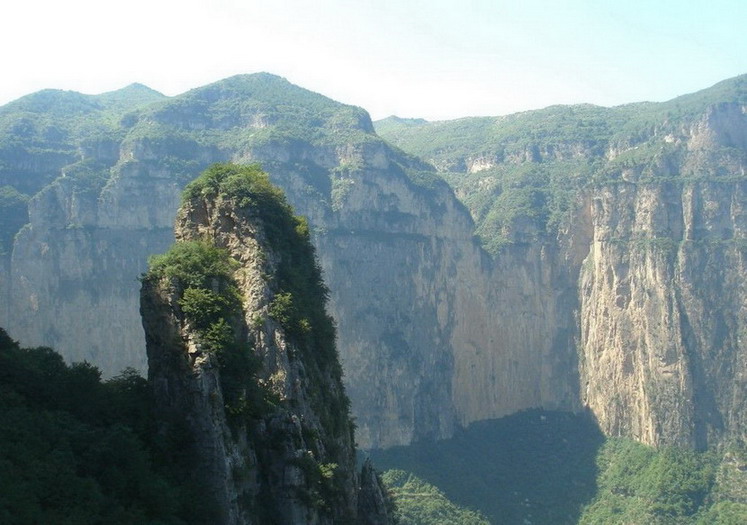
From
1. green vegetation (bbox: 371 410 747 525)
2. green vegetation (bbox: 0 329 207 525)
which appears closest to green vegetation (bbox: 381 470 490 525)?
green vegetation (bbox: 371 410 747 525)

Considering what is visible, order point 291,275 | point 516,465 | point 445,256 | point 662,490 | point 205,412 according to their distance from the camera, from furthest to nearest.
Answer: point 445,256, point 516,465, point 662,490, point 291,275, point 205,412

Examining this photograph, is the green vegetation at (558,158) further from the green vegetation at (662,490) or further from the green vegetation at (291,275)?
the green vegetation at (291,275)

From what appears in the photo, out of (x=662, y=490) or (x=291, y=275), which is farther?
(x=662, y=490)

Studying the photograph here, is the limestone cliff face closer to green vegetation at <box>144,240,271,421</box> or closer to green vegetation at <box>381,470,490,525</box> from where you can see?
green vegetation at <box>381,470,490,525</box>

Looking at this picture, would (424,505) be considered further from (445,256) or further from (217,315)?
(217,315)

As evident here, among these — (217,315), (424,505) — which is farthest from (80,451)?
(424,505)

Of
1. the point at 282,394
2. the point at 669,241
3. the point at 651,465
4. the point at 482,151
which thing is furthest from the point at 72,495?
the point at 482,151

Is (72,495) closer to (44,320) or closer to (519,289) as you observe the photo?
(44,320)

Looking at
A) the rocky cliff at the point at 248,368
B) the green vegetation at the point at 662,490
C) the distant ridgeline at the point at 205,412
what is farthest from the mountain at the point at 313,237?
the distant ridgeline at the point at 205,412
